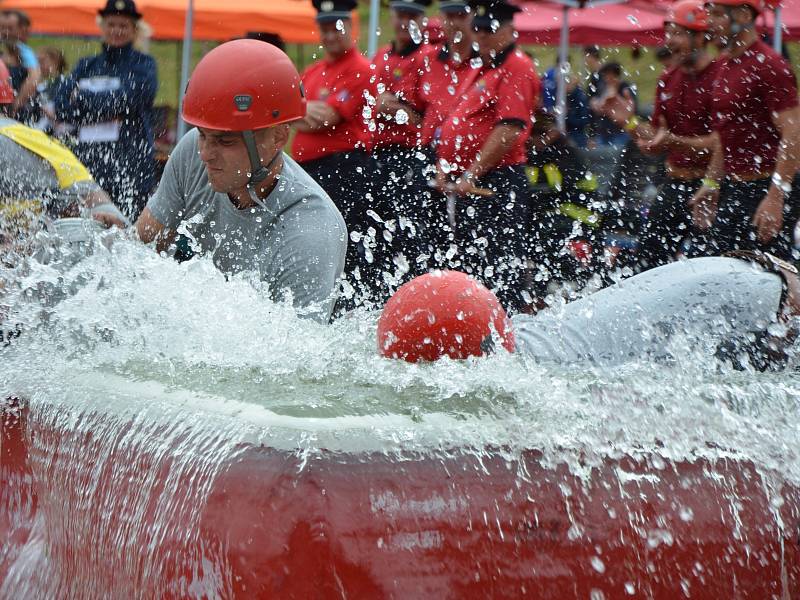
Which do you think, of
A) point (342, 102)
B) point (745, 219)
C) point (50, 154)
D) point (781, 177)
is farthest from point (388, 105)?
point (50, 154)

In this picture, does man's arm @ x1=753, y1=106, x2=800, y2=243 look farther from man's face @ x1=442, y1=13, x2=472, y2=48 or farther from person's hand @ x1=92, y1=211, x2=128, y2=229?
person's hand @ x1=92, y1=211, x2=128, y2=229

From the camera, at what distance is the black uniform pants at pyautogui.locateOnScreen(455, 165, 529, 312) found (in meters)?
5.41

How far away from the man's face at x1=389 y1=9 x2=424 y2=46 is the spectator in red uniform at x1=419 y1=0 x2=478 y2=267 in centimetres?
46

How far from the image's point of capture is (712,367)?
8.07 ft

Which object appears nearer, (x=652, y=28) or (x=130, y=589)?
(x=130, y=589)

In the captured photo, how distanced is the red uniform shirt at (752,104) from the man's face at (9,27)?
6.61 m

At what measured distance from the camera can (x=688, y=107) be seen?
18.9ft

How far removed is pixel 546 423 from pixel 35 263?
6.05 ft

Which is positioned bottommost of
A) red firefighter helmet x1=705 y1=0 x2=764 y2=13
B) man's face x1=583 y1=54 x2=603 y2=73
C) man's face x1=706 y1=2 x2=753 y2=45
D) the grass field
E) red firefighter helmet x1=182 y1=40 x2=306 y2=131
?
the grass field

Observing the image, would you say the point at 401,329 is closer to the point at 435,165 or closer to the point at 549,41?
the point at 435,165

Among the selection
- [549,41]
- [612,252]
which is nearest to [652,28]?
[549,41]

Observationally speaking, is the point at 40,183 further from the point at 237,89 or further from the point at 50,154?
the point at 237,89

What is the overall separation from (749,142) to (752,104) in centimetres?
18

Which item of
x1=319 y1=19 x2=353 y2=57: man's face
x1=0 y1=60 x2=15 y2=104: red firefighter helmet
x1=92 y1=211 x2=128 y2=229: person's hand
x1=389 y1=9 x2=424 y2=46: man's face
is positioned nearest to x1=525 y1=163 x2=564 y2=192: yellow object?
x1=389 y1=9 x2=424 y2=46: man's face
